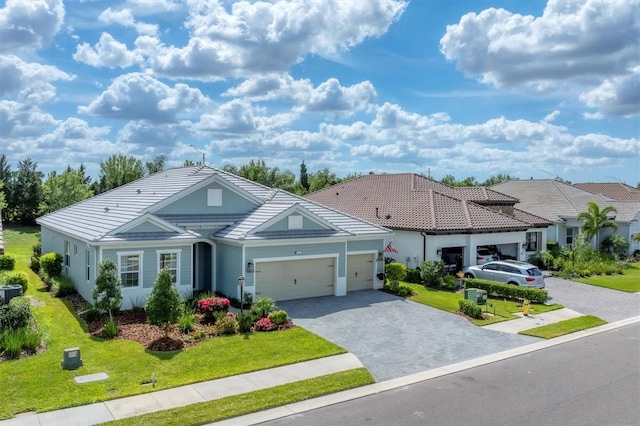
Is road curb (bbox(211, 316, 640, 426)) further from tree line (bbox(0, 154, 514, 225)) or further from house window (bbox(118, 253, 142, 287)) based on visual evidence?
tree line (bbox(0, 154, 514, 225))

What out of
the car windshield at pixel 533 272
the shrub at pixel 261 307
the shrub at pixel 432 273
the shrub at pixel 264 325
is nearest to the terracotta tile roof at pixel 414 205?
the shrub at pixel 432 273

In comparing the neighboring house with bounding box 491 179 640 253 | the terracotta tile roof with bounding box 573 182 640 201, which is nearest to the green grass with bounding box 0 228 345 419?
the neighboring house with bounding box 491 179 640 253

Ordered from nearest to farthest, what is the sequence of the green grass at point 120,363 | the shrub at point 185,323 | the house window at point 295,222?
the green grass at point 120,363
the shrub at point 185,323
the house window at point 295,222

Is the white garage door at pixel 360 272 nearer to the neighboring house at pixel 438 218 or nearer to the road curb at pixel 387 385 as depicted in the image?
the neighboring house at pixel 438 218

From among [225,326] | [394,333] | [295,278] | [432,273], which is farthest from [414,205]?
[225,326]

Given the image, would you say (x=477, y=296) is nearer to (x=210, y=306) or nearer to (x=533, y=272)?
(x=533, y=272)
